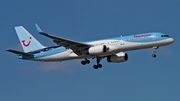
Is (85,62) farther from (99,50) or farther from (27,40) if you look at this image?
(27,40)

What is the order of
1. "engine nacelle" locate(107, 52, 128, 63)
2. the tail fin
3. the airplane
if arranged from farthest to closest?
the tail fin
"engine nacelle" locate(107, 52, 128, 63)
the airplane

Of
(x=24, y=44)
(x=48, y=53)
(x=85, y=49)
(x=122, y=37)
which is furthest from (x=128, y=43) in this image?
(x=24, y=44)

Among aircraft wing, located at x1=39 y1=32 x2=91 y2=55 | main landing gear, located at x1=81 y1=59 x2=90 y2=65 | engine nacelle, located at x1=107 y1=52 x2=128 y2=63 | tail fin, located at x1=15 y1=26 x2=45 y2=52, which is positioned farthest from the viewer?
tail fin, located at x1=15 y1=26 x2=45 y2=52

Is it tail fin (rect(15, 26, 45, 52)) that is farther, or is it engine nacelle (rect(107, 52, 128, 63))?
tail fin (rect(15, 26, 45, 52))

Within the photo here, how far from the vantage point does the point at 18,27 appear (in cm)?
9012

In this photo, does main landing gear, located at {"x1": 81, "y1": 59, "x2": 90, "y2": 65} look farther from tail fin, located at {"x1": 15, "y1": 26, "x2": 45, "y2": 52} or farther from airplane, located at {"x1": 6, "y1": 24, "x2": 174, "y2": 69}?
tail fin, located at {"x1": 15, "y1": 26, "x2": 45, "y2": 52}

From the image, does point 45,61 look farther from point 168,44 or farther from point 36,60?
point 168,44

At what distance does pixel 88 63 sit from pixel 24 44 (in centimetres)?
1196

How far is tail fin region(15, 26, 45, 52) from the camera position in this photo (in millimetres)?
86375

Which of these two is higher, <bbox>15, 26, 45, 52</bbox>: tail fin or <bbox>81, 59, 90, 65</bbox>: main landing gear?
<bbox>15, 26, 45, 52</bbox>: tail fin

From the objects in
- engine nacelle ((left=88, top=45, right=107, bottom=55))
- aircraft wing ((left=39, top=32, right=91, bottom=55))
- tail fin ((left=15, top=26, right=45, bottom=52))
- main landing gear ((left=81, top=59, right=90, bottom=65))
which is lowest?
main landing gear ((left=81, top=59, right=90, bottom=65))

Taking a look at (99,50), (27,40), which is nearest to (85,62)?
(99,50)

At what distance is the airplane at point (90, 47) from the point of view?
76062 millimetres

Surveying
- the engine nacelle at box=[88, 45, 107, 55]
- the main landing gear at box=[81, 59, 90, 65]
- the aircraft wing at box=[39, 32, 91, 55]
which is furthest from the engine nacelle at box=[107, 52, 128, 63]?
the aircraft wing at box=[39, 32, 91, 55]
